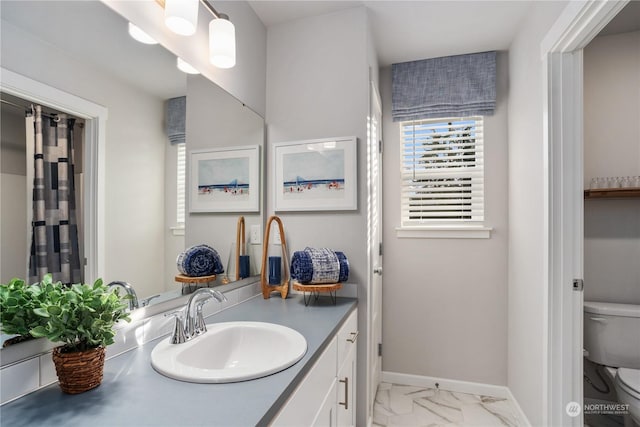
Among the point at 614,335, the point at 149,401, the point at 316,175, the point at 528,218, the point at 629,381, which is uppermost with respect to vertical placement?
the point at 316,175

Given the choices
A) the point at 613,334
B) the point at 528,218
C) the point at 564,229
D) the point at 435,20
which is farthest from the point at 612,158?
the point at 435,20

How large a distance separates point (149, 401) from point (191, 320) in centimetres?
38

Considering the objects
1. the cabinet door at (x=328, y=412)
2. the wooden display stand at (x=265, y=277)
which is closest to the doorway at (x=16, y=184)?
the cabinet door at (x=328, y=412)

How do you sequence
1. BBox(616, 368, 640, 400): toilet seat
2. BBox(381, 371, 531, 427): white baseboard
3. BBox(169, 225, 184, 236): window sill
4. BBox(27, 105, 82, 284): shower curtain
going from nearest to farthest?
BBox(27, 105, 82, 284): shower curtain, BBox(169, 225, 184, 236): window sill, BBox(616, 368, 640, 400): toilet seat, BBox(381, 371, 531, 427): white baseboard

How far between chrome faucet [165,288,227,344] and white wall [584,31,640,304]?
2.26 meters

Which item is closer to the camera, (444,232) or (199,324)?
(199,324)

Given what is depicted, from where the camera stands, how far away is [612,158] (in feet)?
6.68

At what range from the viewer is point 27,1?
0.81 meters

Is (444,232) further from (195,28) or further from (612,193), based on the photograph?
(195,28)

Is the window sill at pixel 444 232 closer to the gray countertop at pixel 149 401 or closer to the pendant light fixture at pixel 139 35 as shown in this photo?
the gray countertop at pixel 149 401

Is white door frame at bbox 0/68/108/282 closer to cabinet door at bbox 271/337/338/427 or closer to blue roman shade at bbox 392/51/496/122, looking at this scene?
cabinet door at bbox 271/337/338/427

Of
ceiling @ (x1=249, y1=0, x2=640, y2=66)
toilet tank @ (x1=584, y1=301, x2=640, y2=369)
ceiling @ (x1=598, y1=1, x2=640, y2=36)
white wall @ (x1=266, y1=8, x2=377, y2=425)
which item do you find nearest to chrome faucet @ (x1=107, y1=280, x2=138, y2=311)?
white wall @ (x1=266, y1=8, x2=377, y2=425)

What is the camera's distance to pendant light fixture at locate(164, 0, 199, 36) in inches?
43.9

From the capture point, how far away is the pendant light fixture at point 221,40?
1380 mm
